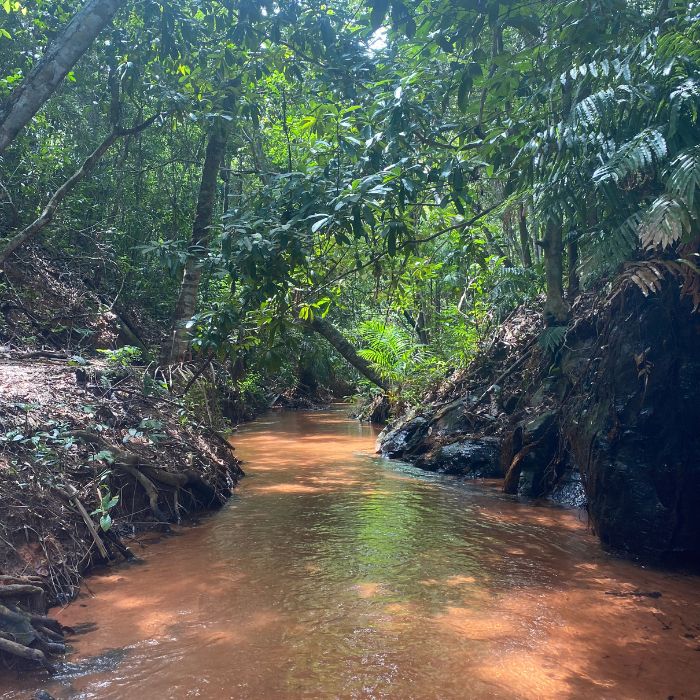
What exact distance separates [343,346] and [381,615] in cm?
924

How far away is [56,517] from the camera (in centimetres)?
426

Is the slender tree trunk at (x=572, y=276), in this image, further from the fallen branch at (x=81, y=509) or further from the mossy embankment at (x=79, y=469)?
the fallen branch at (x=81, y=509)

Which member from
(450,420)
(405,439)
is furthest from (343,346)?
(450,420)

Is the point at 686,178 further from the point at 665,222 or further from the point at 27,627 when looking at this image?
the point at 27,627

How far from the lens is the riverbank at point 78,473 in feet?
12.4

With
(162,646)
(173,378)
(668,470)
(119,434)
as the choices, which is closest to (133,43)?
(173,378)

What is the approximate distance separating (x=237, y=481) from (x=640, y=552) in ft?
15.7

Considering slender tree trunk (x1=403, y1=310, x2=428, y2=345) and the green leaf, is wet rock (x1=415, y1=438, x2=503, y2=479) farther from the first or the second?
slender tree trunk (x1=403, y1=310, x2=428, y2=345)

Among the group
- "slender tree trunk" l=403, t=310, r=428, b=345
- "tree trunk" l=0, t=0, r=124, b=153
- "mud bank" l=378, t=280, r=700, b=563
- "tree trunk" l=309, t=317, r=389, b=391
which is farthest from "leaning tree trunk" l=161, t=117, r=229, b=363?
"slender tree trunk" l=403, t=310, r=428, b=345

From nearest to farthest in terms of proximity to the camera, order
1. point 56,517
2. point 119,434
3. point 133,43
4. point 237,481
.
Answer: point 56,517
point 119,434
point 133,43
point 237,481

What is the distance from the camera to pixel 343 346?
12.9 meters

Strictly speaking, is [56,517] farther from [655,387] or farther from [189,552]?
[655,387]

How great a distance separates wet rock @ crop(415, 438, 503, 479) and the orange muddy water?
2384 mm

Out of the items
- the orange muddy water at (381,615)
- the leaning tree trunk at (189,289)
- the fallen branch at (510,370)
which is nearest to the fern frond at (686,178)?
the orange muddy water at (381,615)
